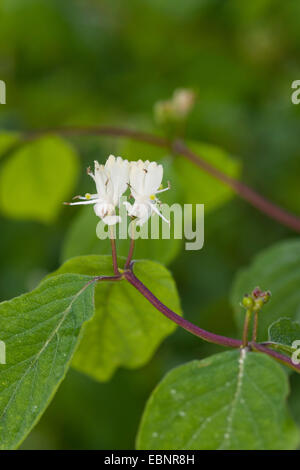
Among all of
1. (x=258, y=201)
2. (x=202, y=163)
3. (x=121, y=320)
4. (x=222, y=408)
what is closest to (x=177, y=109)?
(x=202, y=163)

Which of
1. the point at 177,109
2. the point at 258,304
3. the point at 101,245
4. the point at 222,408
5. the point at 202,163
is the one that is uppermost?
the point at 177,109

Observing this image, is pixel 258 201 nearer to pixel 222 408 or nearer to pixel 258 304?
pixel 258 304

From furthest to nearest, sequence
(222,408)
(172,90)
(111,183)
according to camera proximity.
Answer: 1. (172,90)
2. (111,183)
3. (222,408)

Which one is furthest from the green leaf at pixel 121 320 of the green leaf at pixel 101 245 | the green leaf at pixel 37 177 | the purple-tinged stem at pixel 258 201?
the green leaf at pixel 37 177

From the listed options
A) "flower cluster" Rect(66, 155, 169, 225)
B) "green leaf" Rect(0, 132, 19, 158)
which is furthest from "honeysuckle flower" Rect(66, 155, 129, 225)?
"green leaf" Rect(0, 132, 19, 158)

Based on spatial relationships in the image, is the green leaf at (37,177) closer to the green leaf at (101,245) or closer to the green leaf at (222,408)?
the green leaf at (101,245)
